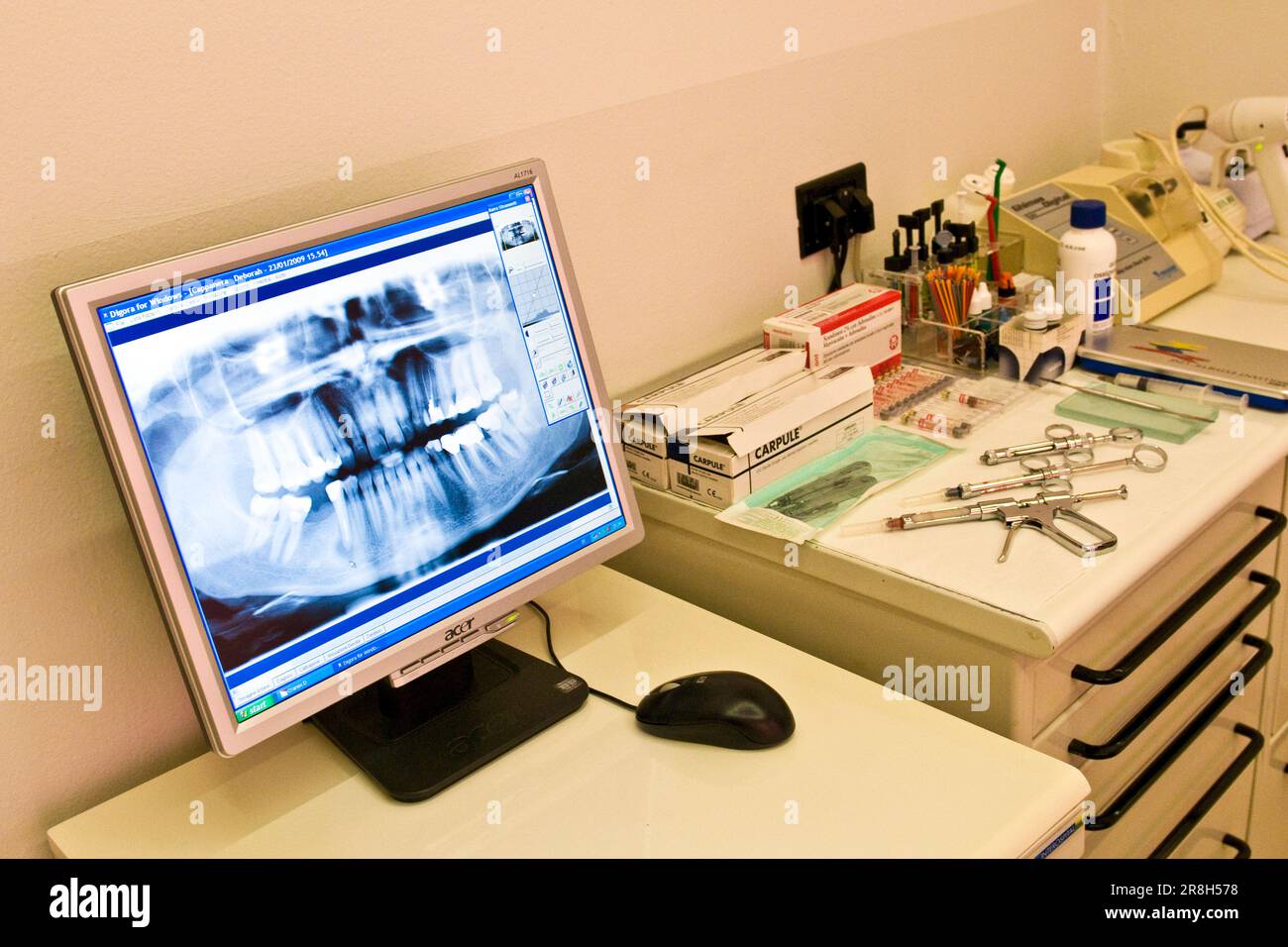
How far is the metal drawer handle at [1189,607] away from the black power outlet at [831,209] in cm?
63

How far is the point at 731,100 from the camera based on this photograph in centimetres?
148

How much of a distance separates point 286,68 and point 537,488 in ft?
1.42

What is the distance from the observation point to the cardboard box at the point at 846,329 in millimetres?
1404

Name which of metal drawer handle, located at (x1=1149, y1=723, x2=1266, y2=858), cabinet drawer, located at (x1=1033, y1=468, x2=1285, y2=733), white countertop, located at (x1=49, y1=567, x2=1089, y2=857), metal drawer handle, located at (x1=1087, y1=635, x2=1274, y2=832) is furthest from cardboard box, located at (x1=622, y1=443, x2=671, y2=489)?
metal drawer handle, located at (x1=1149, y1=723, x2=1266, y2=858)

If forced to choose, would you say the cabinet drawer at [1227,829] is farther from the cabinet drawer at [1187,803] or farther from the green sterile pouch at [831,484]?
the green sterile pouch at [831,484]

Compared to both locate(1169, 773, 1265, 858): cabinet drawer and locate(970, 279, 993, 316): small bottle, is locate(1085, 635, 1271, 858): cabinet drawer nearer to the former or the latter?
locate(1169, 773, 1265, 858): cabinet drawer

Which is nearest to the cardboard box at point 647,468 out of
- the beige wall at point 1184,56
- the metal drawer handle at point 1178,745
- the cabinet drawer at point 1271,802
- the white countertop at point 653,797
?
the white countertop at point 653,797

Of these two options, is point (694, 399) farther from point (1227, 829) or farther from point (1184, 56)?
point (1184, 56)

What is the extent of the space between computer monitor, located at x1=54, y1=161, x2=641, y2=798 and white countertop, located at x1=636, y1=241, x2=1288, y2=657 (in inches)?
8.0

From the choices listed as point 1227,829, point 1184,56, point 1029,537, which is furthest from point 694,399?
point 1184,56

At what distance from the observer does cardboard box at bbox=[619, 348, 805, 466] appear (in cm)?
128

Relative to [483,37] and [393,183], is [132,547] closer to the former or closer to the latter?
[393,183]
